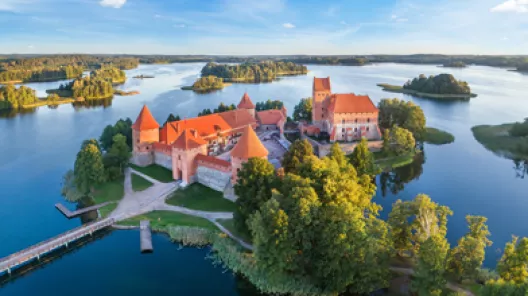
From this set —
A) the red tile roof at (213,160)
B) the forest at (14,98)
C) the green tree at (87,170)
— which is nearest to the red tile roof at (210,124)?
the red tile roof at (213,160)

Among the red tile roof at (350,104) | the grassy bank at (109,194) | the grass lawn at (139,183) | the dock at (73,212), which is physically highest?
the red tile roof at (350,104)

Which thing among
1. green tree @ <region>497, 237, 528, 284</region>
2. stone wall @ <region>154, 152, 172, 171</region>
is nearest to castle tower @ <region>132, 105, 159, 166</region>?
stone wall @ <region>154, 152, 172, 171</region>

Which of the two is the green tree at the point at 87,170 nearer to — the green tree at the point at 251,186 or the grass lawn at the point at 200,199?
the grass lawn at the point at 200,199

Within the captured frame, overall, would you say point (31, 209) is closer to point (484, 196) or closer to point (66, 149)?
point (66, 149)

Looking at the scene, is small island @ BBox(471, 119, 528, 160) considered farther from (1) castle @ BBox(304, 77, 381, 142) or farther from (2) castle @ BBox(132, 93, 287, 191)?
(2) castle @ BBox(132, 93, 287, 191)

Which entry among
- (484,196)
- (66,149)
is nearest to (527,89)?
(484,196)

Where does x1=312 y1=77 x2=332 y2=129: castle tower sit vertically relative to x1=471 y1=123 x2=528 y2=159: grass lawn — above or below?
above
